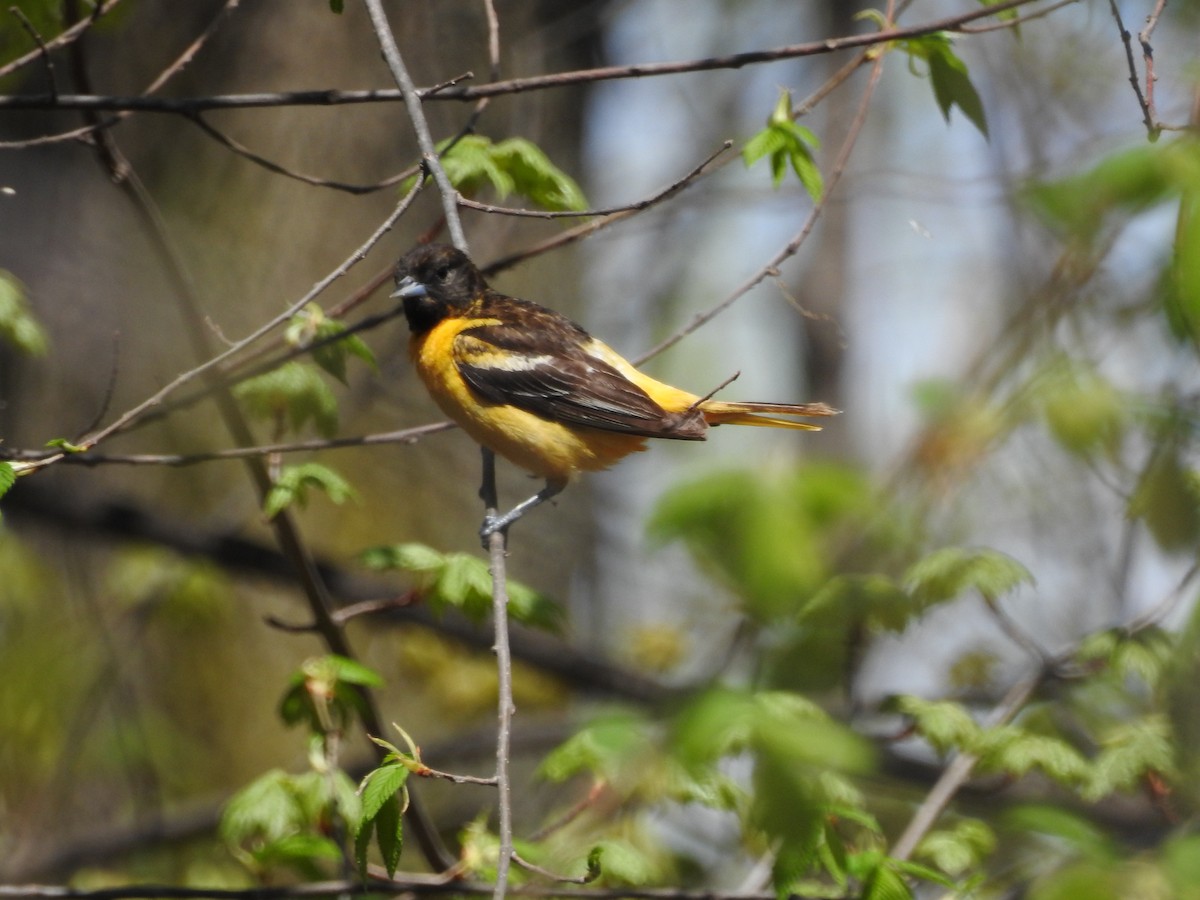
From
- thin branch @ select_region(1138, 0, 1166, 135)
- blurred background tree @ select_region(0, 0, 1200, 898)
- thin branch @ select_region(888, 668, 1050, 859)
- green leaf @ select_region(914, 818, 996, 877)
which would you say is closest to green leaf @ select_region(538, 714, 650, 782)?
blurred background tree @ select_region(0, 0, 1200, 898)

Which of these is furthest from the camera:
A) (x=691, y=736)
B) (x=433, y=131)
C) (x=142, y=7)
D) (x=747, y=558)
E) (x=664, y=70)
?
(x=142, y=7)

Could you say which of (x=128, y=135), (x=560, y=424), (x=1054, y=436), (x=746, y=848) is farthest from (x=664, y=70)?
(x=128, y=135)

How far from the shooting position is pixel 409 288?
4.26m

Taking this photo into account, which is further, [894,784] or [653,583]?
[653,583]

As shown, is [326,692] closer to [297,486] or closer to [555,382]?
[297,486]

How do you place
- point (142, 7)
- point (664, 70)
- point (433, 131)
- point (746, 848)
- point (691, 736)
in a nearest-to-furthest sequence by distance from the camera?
1. point (691, 736)
2. point (664, 70)
3. point (746, 848)
4. point (433, 131)
5. point (142, 7)

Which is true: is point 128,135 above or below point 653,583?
above

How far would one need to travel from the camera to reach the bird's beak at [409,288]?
13.9 feet

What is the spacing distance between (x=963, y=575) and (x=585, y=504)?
4666mm

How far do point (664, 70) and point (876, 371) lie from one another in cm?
1089

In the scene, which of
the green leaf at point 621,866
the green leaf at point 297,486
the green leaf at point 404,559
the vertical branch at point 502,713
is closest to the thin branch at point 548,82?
the green leaf at point 297,486

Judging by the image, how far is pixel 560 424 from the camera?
4391mm

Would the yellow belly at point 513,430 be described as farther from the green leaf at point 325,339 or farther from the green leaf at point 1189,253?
the green leaf at point 1189,253

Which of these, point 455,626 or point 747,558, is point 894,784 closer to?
point 455,626
